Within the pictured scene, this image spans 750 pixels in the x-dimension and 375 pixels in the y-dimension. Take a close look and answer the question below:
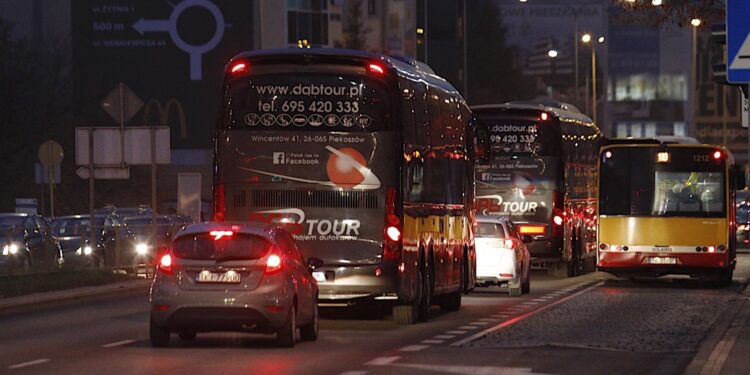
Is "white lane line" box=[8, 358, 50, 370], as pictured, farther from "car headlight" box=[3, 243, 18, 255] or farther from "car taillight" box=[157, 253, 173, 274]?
"car headlight" box=[3, 243, 18, 255]

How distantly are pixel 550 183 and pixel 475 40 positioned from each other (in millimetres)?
130236

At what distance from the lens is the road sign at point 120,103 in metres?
39.2

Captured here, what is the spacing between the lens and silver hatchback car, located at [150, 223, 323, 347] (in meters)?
21.0

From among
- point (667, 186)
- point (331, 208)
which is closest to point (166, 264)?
point (331, 208)

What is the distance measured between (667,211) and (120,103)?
38.1 feet

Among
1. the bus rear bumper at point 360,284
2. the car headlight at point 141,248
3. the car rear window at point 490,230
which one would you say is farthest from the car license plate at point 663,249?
the bus rear bumper at point 360,284

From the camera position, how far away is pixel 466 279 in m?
31.2

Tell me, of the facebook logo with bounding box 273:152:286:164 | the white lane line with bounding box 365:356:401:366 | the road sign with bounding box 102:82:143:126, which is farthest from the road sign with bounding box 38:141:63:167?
the white lane line with bounding box 365:356:401:366

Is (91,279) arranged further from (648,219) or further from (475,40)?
(475,40)

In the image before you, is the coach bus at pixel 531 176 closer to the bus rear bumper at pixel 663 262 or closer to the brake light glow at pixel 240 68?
the bus rear bumper at pixel 663 262

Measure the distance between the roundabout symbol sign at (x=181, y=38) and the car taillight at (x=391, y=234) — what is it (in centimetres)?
7549

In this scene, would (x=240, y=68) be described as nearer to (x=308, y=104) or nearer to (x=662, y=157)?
(x=308, y=104)

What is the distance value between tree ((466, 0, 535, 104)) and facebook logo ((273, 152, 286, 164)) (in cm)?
14490

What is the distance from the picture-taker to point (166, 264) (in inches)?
839
